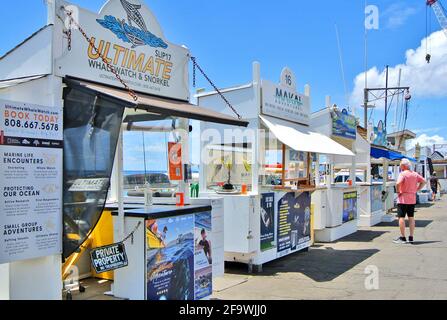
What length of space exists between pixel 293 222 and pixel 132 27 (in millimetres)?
5103

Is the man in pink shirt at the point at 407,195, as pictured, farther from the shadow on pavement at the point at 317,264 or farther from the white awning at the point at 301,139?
the white awning at the point at 301,139

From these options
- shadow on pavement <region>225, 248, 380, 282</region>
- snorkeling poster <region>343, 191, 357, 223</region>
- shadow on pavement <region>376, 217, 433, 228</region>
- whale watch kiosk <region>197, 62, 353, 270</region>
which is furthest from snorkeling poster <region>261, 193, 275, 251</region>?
shadow on pavement <region>376, 217, 433, 228</region>

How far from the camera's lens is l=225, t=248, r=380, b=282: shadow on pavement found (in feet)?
23.6

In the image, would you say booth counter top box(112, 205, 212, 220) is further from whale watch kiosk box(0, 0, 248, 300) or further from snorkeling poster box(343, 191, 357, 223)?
snorkeling poster box(343, 191, 357, 223)

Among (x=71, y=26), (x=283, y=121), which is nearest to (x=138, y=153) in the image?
(x=71, y=26)

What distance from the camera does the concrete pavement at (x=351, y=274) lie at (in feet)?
19.5

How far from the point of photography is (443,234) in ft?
37.2

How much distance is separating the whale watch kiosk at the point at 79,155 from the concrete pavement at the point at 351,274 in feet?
5.82

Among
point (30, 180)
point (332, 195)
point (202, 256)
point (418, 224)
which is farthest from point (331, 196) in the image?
point (30, 180)

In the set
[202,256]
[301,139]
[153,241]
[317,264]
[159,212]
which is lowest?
[317,264]

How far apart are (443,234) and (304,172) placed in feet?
15.7

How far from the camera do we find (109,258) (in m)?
4.03

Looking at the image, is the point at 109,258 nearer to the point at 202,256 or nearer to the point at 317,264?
the point at 202,256
